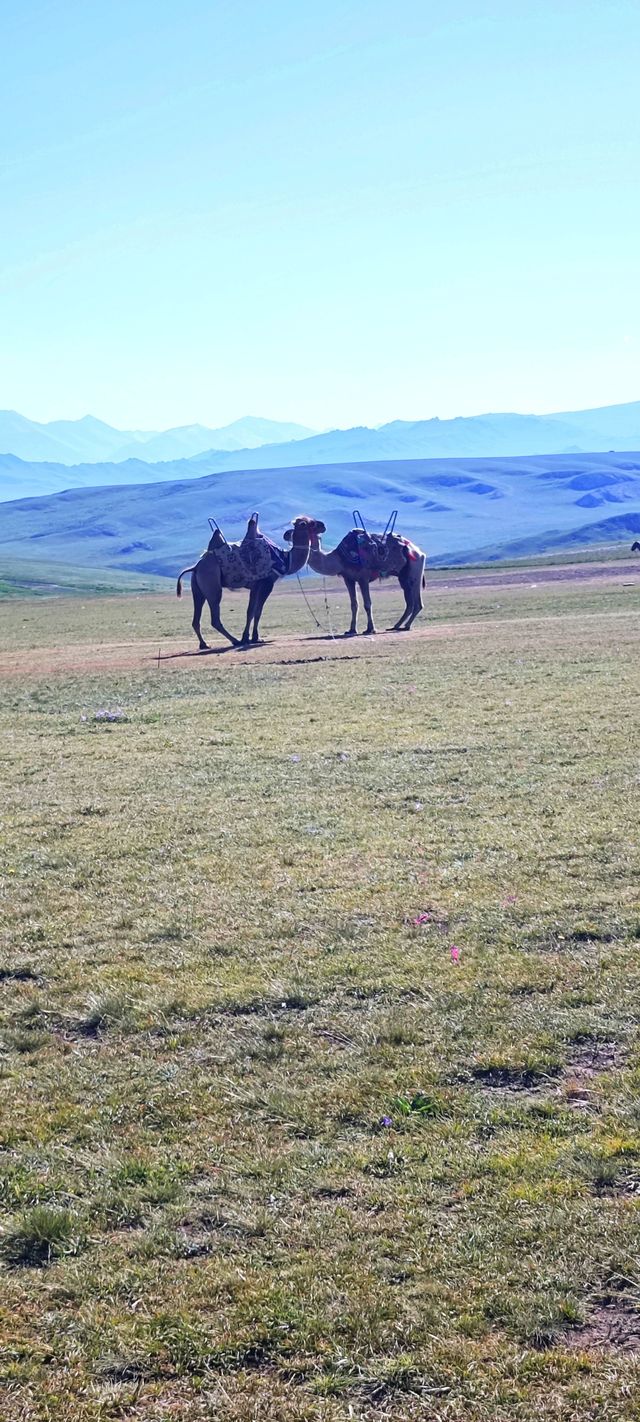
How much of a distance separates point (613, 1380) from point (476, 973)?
3.57m

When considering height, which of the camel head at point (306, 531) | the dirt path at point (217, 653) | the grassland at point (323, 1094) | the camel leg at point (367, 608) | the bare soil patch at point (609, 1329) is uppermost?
the camel head at point (306, 531)

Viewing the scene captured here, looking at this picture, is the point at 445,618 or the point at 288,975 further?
the point at 445,618

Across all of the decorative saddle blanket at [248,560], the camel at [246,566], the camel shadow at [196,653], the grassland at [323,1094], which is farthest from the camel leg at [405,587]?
the grassland at [323,1094]

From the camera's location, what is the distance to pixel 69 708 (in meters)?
21.6

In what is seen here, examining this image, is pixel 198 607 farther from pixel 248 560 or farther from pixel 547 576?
pixel 547 576

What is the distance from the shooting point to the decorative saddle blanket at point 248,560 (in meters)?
30.8

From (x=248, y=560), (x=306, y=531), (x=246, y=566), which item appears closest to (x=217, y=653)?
(x=246, y=566)

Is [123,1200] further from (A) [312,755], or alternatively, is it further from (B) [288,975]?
(A) [312,755]

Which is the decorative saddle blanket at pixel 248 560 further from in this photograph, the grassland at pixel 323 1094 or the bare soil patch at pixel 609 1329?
the bare soil patch at pixel 609 1329

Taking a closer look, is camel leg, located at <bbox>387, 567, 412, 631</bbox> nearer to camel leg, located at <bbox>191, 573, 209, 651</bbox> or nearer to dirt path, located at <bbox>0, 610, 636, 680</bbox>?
dirt path, located at <bbox>0, 610, 636, 680</bbox>

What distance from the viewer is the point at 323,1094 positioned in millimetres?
6141

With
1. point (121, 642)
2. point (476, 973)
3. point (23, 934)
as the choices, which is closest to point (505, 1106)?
point (476, 973)

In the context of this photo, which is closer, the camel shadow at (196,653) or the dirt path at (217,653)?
the dirt path at (217,653)

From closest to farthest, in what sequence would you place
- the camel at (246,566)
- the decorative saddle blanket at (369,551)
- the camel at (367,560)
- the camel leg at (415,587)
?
the camel at (246,566), the camel at (367,560), the decorative saddle blanket at (369,551), the camel leg at (415,587)
